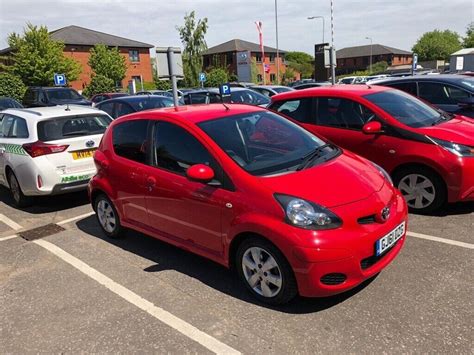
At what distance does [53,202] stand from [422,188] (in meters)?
5.76

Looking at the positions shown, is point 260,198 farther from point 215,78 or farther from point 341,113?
point 215,78

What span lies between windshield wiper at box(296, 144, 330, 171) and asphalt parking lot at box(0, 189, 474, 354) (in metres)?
1.13

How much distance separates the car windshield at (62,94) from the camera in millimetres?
19344

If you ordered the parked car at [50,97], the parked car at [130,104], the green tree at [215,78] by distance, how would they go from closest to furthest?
the parked car at [130,104] → the parked car at [50,97] → the green tree at [215,78]

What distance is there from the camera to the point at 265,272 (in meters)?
3.49

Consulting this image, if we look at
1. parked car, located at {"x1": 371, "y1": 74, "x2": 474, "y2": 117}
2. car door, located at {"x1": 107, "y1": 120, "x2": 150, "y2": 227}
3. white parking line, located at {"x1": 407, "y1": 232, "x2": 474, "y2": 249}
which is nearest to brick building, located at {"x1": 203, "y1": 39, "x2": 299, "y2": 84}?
parked car, located at {"x1": 371, "y1": 74, "x2": 474, "y2": 117}

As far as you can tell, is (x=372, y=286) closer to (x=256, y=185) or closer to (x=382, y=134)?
(x=256, y=185)

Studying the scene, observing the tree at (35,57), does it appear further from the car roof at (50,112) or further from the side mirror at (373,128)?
the side mirror at (373,128)

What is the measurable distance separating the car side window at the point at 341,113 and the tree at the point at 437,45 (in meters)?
96.9

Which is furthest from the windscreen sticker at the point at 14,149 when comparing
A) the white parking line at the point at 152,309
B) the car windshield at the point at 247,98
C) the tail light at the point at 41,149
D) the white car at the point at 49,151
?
the car windshield at the point at 247,98

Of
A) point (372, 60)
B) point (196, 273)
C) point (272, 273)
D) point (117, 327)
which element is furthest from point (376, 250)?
point (372, 60)

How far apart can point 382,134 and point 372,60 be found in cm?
9689

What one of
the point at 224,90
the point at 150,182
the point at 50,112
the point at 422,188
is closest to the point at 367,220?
the point at 150,182

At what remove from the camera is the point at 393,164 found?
5.59 metres
